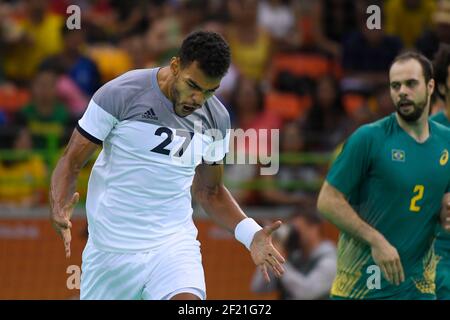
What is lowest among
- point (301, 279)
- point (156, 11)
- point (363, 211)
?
point (301, 279)

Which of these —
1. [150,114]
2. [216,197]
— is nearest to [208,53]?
[150,114]

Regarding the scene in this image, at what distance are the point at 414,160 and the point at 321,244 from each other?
14.3 feet

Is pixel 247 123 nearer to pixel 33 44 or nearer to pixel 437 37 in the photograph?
pixel 437 37

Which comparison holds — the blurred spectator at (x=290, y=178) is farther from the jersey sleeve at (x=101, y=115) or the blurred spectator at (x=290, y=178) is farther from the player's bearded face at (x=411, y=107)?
the jersey sleeve at (x=101, y=115)

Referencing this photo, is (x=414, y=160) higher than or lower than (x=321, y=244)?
higher

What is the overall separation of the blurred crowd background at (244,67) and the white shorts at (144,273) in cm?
529

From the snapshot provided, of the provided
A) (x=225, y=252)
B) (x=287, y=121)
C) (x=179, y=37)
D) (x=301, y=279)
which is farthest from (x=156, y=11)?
(x=301, y=279)

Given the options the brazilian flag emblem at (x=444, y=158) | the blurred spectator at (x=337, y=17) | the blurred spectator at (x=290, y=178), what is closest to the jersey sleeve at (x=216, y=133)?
the brazilian flag emblem at (x=444, y=158)

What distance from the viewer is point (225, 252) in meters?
12.8

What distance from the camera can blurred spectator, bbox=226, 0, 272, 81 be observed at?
15250mm

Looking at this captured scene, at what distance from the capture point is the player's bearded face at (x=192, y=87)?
6996 millimetres

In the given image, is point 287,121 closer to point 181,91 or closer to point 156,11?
point 156,11

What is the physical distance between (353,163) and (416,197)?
531 millimetres

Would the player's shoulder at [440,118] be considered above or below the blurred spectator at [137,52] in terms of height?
below
